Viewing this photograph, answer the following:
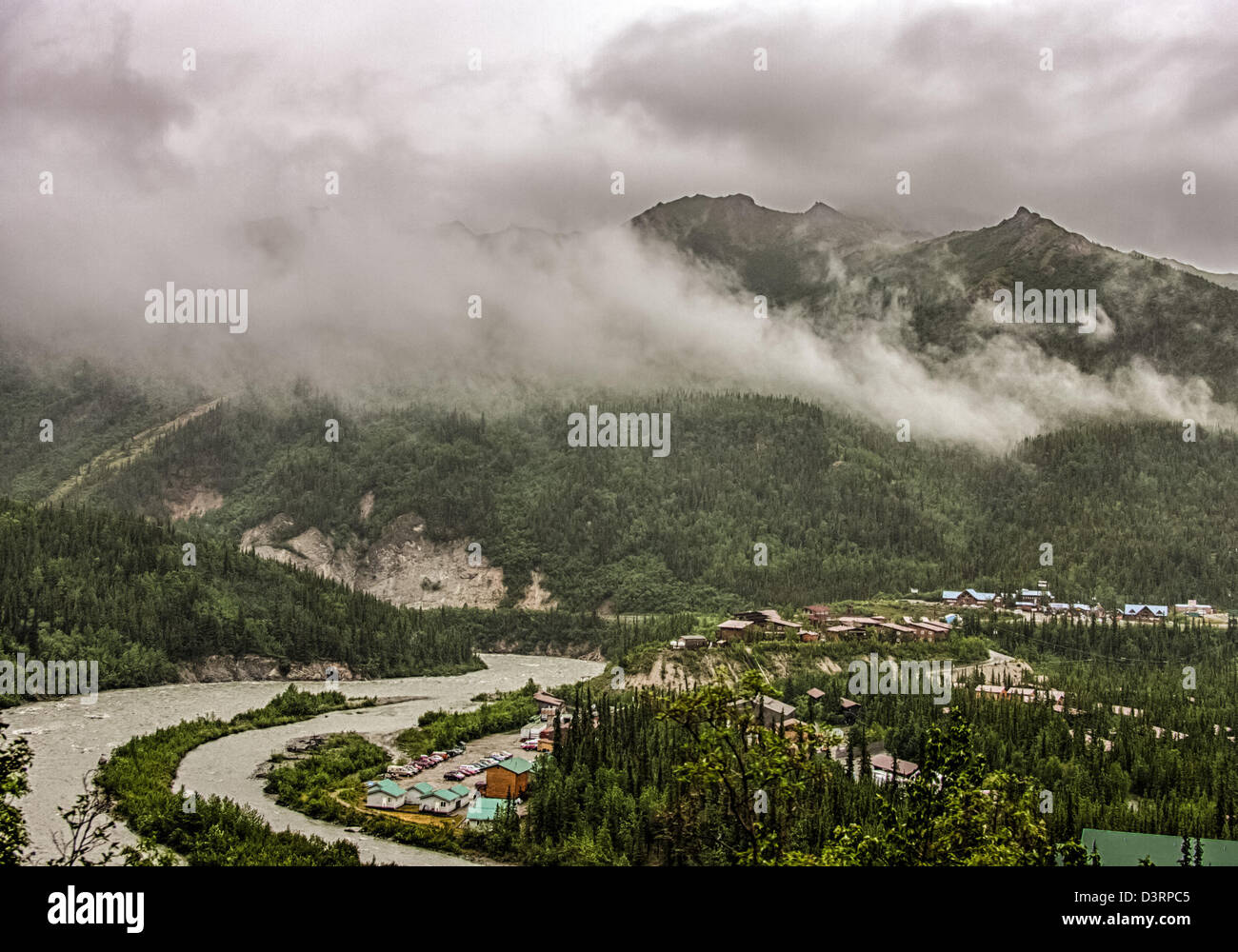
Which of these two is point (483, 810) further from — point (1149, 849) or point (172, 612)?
point (172, 612)

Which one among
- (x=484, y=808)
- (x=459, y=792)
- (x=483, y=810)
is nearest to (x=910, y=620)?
(x=459, y=792)

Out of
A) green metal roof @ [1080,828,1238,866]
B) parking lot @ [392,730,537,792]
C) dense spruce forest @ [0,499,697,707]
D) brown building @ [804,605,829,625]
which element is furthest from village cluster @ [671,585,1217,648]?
green metal roof @ [1080,828,1238,866]

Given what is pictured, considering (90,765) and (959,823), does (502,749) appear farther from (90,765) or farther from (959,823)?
(959,823)

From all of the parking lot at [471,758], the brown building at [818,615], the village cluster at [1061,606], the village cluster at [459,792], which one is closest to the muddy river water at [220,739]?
the village cluster at [459,792]

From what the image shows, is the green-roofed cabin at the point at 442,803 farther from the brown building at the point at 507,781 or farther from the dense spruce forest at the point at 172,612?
the dense spruce forest at the point at 172,612

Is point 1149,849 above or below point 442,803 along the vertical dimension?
above
